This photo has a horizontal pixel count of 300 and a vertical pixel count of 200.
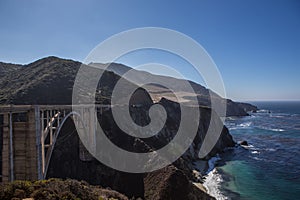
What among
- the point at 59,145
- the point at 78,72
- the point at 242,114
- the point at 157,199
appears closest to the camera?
the point at 157,199

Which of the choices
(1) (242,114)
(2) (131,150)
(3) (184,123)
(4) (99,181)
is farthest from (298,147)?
(1) (242,114)

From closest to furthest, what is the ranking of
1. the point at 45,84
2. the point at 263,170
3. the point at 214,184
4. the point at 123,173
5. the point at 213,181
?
the point at 123,173, the point at 214,184, the point at 213,181, the point at 263,170, the point at 45,84

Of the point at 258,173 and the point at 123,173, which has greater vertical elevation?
the point at 123,173

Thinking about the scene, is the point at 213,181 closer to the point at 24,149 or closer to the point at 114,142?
the point at 114,142

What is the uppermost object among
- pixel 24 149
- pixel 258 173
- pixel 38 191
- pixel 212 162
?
pixel 24 149

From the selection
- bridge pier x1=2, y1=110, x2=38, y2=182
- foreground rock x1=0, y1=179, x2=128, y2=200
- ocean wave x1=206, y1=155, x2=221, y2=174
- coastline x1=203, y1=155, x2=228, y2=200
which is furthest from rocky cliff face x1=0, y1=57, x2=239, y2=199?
bridge pier x1=2, y1=110, x2=38, y2=182

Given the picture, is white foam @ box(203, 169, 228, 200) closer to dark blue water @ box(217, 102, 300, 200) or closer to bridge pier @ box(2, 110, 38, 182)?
dark blue water @ box(217, 102, 300, 200)

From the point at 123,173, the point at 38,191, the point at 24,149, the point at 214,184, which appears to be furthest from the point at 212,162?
the point at 38,191

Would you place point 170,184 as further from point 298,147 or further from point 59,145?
point 298,147

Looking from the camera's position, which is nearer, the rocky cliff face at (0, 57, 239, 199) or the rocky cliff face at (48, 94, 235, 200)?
the rocky cliff face at (48, 94, 235, 200)
